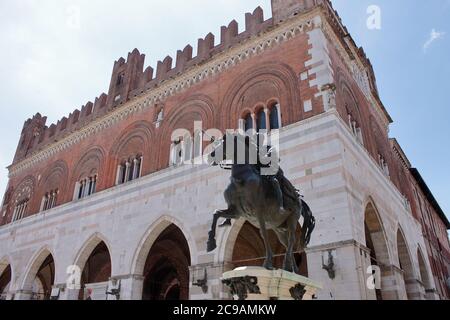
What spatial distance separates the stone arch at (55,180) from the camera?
17.2m

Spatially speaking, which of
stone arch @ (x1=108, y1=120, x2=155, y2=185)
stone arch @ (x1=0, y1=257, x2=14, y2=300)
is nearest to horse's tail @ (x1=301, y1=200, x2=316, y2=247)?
stone arch @ (x1=108, y1=120, x2=155, y2=185)

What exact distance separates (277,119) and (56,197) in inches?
459

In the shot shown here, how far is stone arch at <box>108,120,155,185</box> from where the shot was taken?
47.6 feet

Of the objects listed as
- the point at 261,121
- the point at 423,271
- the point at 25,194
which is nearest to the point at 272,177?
the point at 261,121

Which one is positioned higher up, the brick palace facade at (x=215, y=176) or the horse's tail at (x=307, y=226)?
the brick palace facade at (x=215, y=176)

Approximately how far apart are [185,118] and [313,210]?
258 inches

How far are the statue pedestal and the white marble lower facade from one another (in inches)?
163

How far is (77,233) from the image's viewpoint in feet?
47.9

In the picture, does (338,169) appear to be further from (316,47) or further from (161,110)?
(161,110)

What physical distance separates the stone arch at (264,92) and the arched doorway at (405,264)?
6.31 m

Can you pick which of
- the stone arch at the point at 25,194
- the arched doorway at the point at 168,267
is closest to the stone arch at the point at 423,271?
the arched doorway at the point at 168,267

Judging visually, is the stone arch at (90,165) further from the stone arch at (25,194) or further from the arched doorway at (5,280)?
the arched doorway at (5,280)
